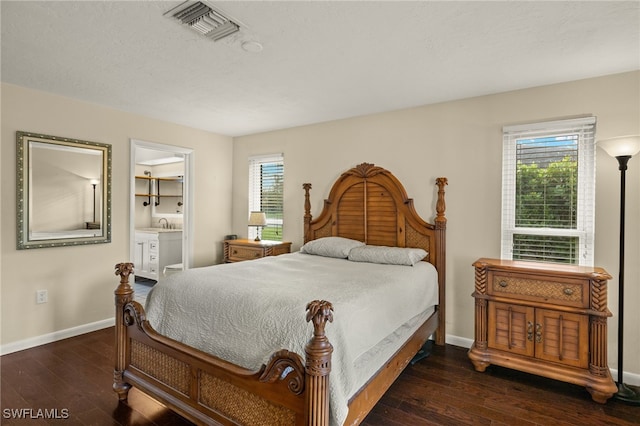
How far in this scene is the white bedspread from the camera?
167cm

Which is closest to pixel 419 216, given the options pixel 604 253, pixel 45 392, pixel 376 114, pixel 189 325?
pixel 376 114

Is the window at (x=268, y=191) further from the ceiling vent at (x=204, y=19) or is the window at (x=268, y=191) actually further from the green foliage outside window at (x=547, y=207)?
the green foliage outside window at (x=547, y=207)

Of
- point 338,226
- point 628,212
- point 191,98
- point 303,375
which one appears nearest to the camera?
point 303,375

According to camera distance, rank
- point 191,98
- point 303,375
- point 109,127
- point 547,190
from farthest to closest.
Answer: point 109,127 < point 191,98 < point 547,190 < point 303,375

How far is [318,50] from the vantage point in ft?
7.77

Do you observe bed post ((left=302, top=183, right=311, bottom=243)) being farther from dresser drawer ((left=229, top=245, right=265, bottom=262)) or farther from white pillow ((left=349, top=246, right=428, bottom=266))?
white pillow ((left=349, top=246, right=428, bottom=266))

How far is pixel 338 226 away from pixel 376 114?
1402mm

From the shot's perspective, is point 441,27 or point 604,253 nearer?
point 441,27

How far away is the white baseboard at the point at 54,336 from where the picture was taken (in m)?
3.08

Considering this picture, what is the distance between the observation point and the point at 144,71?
2.78 metres

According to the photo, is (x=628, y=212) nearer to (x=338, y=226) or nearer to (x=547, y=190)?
(x=547, y=190)

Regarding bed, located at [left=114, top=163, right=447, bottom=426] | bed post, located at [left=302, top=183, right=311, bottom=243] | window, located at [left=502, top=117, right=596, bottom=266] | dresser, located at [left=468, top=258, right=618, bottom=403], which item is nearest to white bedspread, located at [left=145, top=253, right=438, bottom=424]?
bed, located at [left=114, top=163, right=447, bottom=426]

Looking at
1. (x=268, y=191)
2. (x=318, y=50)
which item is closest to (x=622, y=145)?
(x=318, y=50)

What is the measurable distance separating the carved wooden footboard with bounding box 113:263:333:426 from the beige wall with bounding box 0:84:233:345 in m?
1.63
